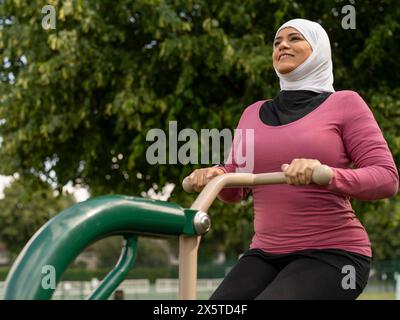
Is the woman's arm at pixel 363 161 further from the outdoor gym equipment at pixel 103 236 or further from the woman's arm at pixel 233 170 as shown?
the outdoor gym equipment at pixel 103 236

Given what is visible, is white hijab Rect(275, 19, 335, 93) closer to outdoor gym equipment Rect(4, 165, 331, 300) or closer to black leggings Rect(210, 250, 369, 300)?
black leggings Rect(210, 250, 369, 300)

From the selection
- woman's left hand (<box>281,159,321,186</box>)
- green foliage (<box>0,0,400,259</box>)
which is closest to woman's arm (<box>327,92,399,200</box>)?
woman's left hand (<box>281,159,321,186</box>)

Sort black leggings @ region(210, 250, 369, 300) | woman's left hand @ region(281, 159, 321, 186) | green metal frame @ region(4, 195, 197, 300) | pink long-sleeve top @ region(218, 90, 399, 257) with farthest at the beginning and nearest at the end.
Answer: pink long-sleeve top @ region(218, 90, 399, 257)
black leggings @ region(210, 250, 369, 300)
woman's left hand @ region(281, 159, 321, 186)
green metal frame @ region(4, 195, 197, 300)

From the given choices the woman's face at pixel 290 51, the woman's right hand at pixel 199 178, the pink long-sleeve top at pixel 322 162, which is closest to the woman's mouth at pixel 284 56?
the woman's face at pixel 290 51

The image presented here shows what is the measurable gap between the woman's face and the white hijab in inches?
0.6

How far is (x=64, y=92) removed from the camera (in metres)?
9.73

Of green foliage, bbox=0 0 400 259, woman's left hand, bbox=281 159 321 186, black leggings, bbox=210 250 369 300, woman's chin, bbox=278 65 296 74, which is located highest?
green foliage, bbox=0 0 400 259

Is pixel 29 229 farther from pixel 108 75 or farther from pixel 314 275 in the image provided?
pixel 314 275

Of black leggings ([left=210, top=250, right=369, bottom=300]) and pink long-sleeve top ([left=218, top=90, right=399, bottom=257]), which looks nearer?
black leggings ([left=210, top=250, right=369, bottom=300])

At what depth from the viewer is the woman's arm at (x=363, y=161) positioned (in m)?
2.38

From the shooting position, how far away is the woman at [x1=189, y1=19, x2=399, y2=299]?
7.95ft

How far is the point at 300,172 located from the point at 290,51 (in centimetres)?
83

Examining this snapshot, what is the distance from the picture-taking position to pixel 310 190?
2619 millimetres
